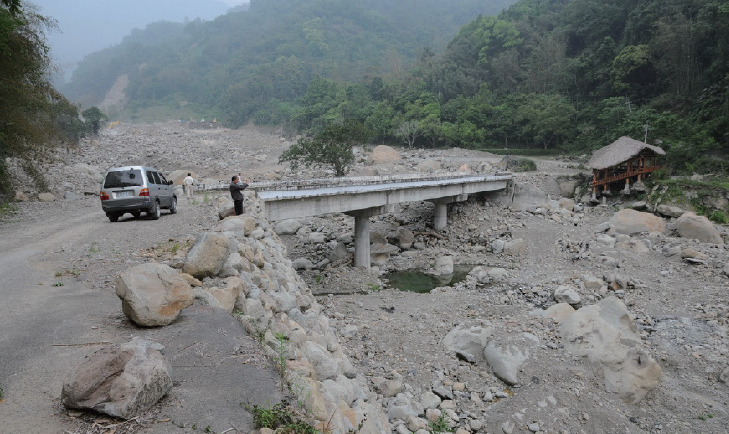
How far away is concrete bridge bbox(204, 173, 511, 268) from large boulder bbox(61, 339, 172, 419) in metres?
13.9

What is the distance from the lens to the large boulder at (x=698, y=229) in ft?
69.0

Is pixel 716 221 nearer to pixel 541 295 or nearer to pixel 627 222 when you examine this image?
pixel 627 222

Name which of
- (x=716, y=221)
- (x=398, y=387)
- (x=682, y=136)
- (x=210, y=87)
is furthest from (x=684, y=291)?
(x=210, y=87)

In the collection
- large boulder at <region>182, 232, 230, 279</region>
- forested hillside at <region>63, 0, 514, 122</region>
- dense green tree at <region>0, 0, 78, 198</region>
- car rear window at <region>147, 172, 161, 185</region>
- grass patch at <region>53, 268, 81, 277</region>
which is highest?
forested hillside at <region>63, 0, 514, 122</region>

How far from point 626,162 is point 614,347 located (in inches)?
958

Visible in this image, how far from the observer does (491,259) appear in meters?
23.3

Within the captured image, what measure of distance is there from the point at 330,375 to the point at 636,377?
26.8 ft

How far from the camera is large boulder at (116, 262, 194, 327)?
192 inches

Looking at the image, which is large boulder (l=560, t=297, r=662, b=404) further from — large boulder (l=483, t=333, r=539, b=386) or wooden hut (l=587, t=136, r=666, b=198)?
wooden hut (l=587, t=136, r=666, b=198)

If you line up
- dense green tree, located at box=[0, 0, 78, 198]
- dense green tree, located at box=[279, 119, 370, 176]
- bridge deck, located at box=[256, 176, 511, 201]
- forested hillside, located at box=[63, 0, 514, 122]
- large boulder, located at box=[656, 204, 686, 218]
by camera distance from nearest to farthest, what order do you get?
dense green tree, located at box=[0, 0, 78, 198] < bridge deck, located at box=[256, 176, 511, 201] < large boulder, located at box=[656, 204, 686, 218] < dense green tree, located at box=[279, 119, 370, 176] < forested hillside, located at box=[63, 0, 514, 122]

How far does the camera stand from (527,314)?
45.1 ft

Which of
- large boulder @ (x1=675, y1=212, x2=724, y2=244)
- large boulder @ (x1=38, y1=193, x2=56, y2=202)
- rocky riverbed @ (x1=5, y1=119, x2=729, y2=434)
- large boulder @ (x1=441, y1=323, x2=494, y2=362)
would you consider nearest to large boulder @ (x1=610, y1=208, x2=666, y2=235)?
rocky riverbed @ (x1=5, y1=119, x2=729, y2=434)

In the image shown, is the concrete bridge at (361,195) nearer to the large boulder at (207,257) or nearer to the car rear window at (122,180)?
the car rear window at (122,180)

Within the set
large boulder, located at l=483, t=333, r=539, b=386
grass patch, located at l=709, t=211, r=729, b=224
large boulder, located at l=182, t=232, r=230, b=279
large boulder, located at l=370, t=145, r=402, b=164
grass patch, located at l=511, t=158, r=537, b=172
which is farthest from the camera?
large boulder, located at l=370, t=145, r=402, b=164
